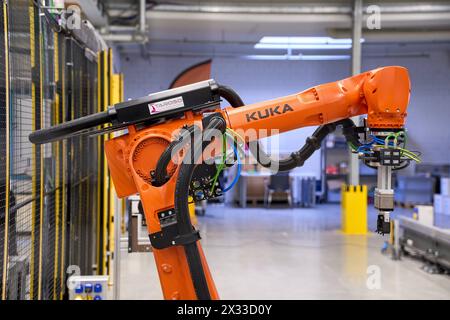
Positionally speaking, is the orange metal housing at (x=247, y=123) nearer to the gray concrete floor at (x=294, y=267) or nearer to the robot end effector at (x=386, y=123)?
the robot end effector at (x=386, y=123)

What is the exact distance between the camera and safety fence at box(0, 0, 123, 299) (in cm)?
216

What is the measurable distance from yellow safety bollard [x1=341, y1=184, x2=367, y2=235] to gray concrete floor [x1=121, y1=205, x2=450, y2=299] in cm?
26

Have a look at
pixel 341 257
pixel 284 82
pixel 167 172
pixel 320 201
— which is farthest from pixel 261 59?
pixel 167 172

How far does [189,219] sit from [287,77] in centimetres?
1036

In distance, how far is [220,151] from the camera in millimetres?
1809

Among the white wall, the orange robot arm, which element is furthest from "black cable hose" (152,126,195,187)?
the white wall

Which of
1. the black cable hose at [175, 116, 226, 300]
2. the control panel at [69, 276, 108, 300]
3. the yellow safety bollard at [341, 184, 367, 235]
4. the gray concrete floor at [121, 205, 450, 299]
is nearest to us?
the black cable hose at [175, 116, 226, 300]

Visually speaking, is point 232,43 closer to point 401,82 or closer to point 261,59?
point 261,59

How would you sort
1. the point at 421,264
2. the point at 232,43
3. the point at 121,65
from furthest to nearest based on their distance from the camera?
the point at 121,65 < the point at 232,43 < the point at 421,264

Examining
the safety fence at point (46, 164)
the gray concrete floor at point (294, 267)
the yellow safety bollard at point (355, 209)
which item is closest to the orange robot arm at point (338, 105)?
the safety fence at point (46, 164)

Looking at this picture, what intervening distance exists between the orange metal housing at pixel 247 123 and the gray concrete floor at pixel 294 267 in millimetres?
3179

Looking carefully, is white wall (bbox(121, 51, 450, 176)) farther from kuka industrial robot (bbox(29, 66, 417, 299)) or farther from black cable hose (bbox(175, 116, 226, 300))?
black cable hose (bbox(175, 116, 226, 300))

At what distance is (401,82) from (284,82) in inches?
393

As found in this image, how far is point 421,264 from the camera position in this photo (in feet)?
20.2
